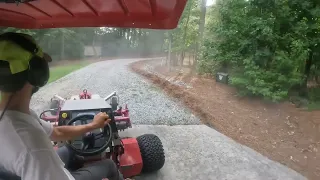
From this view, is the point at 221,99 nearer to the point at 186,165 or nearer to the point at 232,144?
the point at 232,144

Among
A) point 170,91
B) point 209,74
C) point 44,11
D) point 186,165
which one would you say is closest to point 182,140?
point 186,165

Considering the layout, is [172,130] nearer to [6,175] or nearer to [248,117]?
[248,117]

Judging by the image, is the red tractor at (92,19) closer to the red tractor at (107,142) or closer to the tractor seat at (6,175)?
the red tractor at (107,142)

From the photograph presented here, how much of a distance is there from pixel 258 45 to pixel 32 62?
9.42ft

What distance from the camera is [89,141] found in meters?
1.21

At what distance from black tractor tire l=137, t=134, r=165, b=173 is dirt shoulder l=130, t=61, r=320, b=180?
3.26 ft

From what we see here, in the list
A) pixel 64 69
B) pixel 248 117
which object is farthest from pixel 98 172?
pixel 248 117

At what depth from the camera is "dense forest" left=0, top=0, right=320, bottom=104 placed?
3088 millimetres

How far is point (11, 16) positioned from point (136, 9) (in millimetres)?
434

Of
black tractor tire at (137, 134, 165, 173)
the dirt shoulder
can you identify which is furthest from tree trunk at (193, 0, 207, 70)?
black tractor tire at (137, 134, 165, 173)

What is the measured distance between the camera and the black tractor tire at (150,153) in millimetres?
1800

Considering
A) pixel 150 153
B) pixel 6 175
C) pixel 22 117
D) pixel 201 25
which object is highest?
pixel 201 25

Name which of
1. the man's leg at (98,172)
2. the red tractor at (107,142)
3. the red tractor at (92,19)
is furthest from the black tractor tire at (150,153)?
the man's leg at (98,172)

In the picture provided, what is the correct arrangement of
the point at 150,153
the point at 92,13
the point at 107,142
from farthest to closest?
the point at 150,153, the point at 107,142, the point at 92,13
